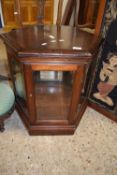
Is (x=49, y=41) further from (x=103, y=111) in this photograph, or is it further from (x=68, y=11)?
(x=68, y=11)

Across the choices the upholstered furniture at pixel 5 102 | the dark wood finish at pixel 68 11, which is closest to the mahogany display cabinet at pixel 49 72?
the upholstered furniture at pixel 5 102

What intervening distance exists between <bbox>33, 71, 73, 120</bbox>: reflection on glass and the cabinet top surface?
0.91 ft

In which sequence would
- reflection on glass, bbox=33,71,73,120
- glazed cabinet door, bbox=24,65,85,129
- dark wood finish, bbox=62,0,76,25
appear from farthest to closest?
dark wood finish, bbox=62,0,76,25
reflection on glass, bbox=33,71,73,120
glazed cabinet door, bbox=24,65,85,129

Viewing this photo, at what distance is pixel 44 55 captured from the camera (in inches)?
A: 33.6

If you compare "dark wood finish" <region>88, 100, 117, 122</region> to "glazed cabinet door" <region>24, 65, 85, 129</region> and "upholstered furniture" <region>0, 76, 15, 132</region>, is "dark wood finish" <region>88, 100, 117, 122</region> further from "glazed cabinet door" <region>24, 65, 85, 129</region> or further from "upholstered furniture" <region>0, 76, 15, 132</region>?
"upholstered furniture" <region>0, 76, 15, 132</region>

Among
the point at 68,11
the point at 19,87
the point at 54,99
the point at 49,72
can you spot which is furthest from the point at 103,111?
the point at 68,11

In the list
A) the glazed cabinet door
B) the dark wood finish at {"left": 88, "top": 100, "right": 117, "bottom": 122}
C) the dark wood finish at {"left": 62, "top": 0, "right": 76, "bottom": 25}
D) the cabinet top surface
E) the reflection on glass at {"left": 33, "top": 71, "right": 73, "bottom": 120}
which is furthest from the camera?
the dark wood finish at {"left": 62, "top": 0, "right": 76, "bottom": 25}

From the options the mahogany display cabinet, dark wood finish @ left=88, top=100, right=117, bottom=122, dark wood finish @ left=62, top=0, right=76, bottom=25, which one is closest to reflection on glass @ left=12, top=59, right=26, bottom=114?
the mahogany display cabinet

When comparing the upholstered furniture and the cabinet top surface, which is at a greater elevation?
the cabinet top surface

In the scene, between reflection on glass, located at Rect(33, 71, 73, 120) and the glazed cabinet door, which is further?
reflection on glass, located at Rect(33, 71, 73, 120)

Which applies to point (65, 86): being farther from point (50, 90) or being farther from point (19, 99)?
point (19, 99)

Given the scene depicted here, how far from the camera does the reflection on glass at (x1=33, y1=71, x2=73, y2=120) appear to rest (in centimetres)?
123

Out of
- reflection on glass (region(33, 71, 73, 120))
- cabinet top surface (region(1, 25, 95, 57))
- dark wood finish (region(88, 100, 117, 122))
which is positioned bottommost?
dark wood finish (region(88, 100, 117, 122))

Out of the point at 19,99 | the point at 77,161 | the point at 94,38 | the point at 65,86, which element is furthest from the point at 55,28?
the point at 77,161
